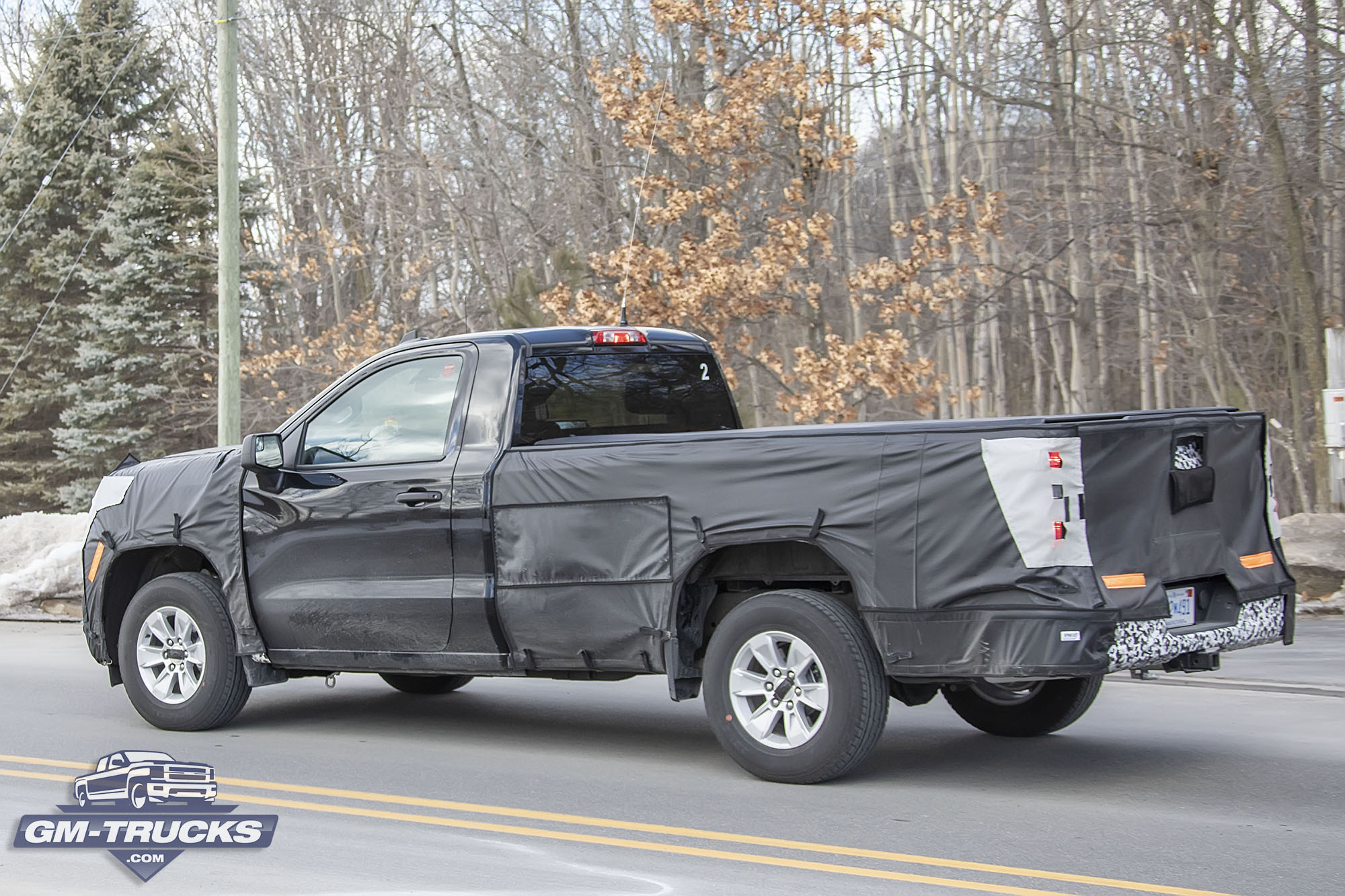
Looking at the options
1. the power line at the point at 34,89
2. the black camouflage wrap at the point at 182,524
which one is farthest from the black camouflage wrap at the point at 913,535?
the power line at the point at 34,89

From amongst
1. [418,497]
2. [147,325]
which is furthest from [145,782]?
[147,325]

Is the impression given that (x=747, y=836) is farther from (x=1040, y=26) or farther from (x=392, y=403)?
(x=1040, y=26)

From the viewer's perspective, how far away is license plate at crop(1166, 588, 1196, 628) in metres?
6.67

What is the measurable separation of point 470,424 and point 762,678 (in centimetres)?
207

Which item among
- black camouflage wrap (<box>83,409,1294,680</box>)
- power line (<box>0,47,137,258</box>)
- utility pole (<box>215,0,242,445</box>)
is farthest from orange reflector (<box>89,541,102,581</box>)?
power line (<box>0,47,137,258</box>)

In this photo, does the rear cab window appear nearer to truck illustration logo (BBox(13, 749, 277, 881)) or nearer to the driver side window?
the driver side window

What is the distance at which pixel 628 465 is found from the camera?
7277 millimetres

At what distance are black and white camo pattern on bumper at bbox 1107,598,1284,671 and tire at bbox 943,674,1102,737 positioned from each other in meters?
0.89

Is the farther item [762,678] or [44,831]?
[762,678]

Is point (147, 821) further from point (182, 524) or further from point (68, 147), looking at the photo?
point (68, 147)

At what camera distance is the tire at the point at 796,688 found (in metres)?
6.66

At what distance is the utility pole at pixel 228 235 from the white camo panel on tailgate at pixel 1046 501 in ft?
39.1

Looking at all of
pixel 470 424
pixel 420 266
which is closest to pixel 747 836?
pixel 470 424

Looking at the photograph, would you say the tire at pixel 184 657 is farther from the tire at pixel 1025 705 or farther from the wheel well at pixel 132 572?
the tire at pixel 1025 705
